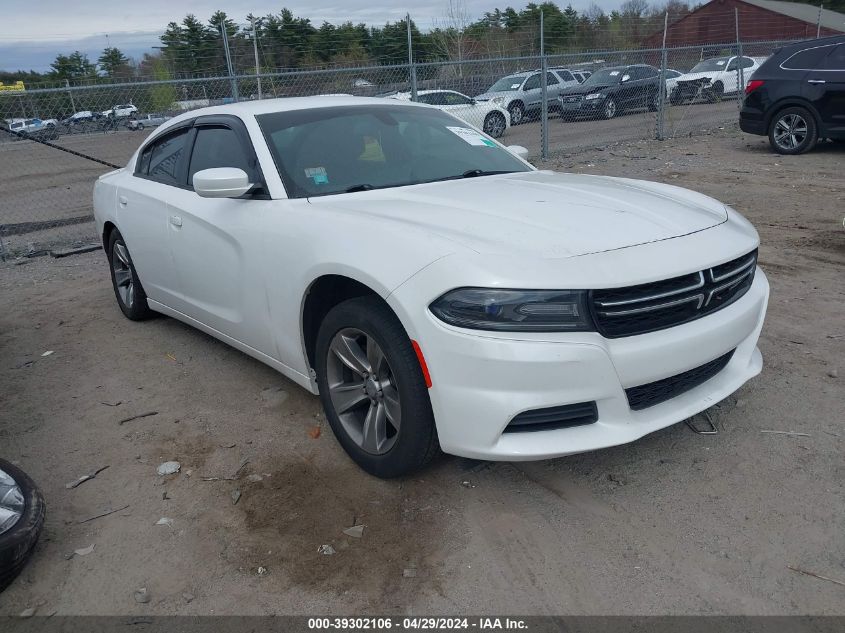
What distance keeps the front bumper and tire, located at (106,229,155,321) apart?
3335 millimetres

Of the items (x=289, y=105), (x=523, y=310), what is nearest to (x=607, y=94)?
(x=289, y=105)

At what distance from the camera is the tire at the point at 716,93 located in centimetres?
2025

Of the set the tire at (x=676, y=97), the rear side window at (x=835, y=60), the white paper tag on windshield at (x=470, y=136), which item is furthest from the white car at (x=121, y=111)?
the tire at (x=676, y=97)

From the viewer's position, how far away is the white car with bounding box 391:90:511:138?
44.5ft

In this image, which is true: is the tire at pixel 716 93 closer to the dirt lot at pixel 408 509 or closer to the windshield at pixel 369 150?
the dirt lot at pixel 408 509

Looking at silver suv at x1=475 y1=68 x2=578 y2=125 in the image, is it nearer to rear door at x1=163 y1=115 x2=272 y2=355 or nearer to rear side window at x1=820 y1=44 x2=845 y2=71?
rear side window at x1=820 y1=44 x2=845 y2=71

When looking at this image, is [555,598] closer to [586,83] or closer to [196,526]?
[196,526]

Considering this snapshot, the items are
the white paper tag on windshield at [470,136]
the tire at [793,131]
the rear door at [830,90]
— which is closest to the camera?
the white paper tag on windshield at [470,136]

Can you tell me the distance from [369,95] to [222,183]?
832cm

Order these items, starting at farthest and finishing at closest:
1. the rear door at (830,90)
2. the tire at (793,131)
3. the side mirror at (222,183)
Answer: the tire at (793,131)
the rear door at (830,90)
the side mirror at (222,183)

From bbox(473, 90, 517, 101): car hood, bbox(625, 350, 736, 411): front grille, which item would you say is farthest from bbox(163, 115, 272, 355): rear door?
bbox(473, 90, 517, 101): car hood

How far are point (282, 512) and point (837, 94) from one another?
1077 centimetres

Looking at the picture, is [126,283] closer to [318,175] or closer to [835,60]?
[318,175]

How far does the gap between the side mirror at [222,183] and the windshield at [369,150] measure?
0.22m
